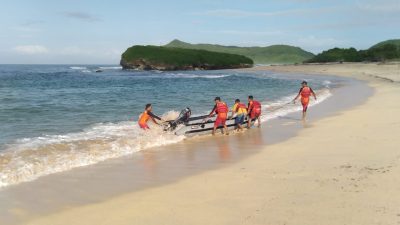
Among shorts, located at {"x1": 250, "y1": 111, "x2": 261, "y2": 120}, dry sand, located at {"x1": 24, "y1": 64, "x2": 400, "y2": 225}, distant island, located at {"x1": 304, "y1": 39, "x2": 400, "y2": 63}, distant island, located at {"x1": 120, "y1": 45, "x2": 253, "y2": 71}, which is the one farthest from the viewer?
distant island, located at {"x1": 120, "y1": 45, "x2": 253, "y2": 71}

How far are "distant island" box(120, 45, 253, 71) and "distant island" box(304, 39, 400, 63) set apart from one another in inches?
960

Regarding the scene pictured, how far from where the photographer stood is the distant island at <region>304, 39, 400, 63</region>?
367 feet

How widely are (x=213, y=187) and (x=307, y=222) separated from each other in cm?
239

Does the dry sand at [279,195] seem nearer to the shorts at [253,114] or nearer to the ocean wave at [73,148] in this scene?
the ocean wave at [73,148]

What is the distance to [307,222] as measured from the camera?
614 centimetres

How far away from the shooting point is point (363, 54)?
123m

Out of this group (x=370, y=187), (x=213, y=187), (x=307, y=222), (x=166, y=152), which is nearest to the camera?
(x=307, y=222)

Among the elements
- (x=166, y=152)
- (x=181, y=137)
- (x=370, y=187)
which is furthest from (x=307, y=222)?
(x=181, y=137)

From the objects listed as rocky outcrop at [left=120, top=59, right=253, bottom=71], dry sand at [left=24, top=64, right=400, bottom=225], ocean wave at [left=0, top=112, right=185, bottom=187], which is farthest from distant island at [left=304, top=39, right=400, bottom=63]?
dry sand at [left=24, top=64, right=400, bottom=225]

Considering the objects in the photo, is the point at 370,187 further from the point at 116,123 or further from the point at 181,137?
the point at 116,123

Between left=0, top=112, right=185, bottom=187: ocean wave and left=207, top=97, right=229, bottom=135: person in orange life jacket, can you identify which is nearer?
left=0, top=112, right=185, bottom=187: ocean wave

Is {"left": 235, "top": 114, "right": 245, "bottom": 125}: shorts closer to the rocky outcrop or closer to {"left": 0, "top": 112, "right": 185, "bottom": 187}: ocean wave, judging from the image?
{"left": 0, "top": 112, "right": 185, "bottom": 187}: ocean wave

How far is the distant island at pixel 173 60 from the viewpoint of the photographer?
12212cm

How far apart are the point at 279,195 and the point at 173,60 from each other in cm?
11664
